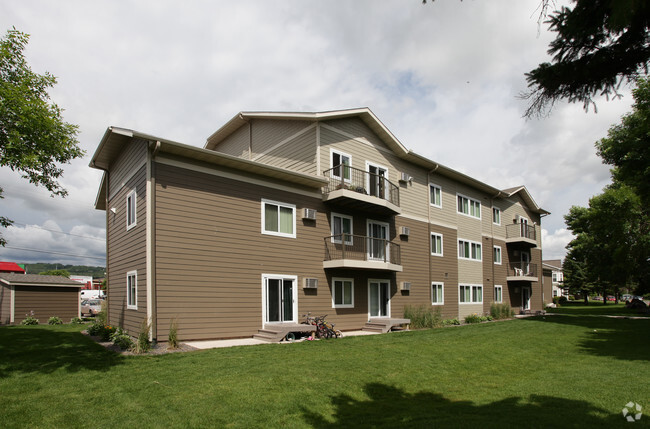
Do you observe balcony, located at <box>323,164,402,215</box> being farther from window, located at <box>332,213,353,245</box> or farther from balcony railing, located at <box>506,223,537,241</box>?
balcony railing, located at <box>506,223,537,241</box>

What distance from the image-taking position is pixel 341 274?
16703 mm

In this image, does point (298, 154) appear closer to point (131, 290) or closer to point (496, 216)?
point (131, 290)

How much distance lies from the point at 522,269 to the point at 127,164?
88.8ft

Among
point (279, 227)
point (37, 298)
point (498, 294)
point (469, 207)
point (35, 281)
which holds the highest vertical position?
point (469, 207)

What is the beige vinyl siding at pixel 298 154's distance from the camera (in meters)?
16.5

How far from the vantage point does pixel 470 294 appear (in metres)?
24.6

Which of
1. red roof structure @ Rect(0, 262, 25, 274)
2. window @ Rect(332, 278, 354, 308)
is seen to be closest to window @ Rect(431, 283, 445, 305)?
window @ Rect(332, 278, 354, 308)

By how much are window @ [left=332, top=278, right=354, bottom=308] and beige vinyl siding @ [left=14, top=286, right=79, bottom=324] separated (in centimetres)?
1648

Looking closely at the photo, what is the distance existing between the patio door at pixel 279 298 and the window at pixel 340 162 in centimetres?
465

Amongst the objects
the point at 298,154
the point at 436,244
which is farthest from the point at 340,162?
the point at 436,244

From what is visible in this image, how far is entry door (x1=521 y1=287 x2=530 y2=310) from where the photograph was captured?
101ft

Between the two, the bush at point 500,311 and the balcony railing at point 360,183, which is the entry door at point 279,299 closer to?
the balcony railing at point 360,183

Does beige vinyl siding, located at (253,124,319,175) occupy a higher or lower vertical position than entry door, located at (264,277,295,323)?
higher

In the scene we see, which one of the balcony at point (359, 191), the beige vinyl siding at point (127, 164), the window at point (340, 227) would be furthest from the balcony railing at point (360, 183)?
the beige vinyl siding at point (127, 164)
